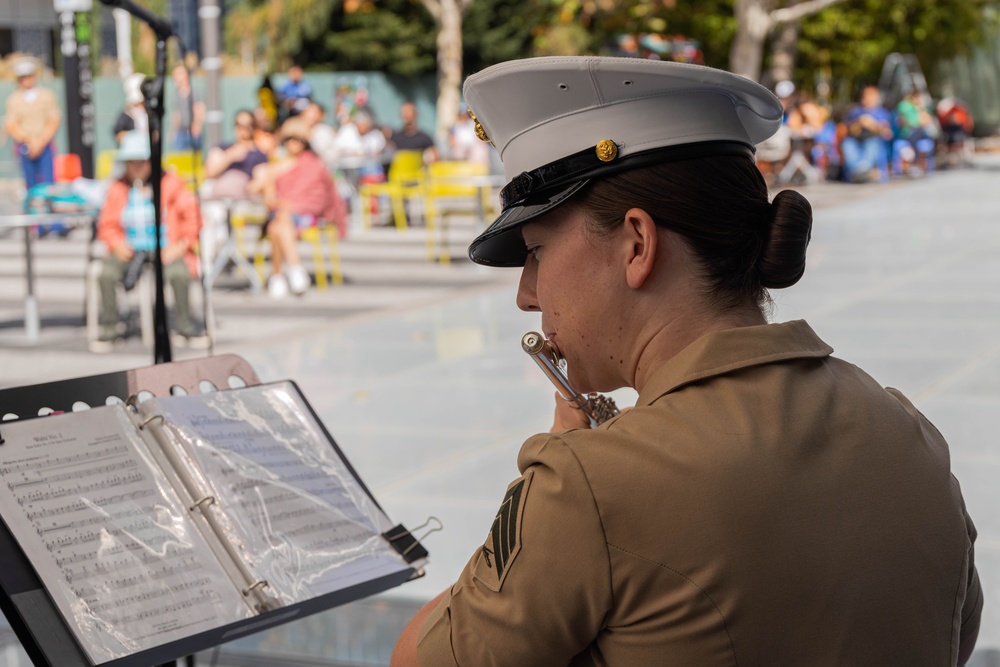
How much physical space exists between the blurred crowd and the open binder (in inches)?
715

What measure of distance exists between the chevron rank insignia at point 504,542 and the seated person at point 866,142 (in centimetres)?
2127

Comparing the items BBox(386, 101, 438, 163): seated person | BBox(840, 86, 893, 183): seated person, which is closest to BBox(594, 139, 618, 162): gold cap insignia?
BBox(386, 101, 438, 163): seated person

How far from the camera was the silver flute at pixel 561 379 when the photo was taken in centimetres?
162

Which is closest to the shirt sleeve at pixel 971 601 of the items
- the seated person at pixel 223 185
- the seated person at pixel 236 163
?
the seated person at pixel 223 185

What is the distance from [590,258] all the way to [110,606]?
785mm

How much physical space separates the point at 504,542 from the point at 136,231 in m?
7.25

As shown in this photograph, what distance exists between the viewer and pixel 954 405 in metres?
6.07

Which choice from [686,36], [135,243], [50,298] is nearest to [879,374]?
[135,243]

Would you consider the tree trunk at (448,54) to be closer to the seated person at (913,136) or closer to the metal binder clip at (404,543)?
the seated person at (913,136)

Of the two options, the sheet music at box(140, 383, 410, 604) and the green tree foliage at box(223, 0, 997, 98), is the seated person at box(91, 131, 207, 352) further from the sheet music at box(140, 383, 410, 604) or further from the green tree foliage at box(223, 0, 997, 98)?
the green tree foliage at box(223, 0, 997, 98)

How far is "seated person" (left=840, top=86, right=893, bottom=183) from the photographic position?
2155cm

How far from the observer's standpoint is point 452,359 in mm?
7496

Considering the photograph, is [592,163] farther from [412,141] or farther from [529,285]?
[412,141]

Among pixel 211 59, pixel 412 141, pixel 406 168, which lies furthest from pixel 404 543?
pixel 412 141
